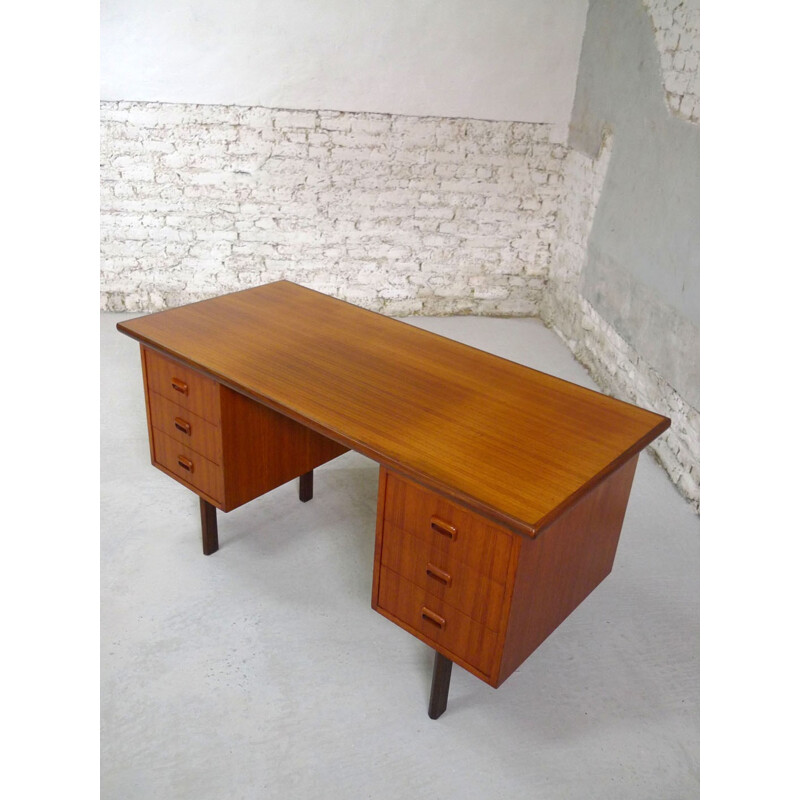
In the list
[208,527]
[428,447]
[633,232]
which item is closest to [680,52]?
[633,232]

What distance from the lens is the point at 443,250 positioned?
16.6 ft

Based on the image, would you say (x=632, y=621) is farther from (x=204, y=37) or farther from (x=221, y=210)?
A: (x=204, y=37)

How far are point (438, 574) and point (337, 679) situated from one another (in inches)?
24.1

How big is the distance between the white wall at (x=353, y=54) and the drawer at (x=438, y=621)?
356 cm

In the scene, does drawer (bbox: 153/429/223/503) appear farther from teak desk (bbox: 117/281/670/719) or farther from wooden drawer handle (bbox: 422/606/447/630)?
wooden drawer handle (bbox: 422/606/447/630)

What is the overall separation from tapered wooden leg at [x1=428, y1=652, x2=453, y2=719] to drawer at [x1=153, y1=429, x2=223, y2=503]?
3.04 ft

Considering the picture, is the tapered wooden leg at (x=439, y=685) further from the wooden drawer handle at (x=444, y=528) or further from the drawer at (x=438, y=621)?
the wooden drawer handle at (x=444, y=528)

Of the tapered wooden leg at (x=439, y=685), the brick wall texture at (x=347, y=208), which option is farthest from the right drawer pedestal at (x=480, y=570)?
the brick wall texture at (x=347, y=208)

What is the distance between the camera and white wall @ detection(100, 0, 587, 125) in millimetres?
4289

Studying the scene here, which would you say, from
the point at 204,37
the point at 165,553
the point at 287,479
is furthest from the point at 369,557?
the point at 204,37

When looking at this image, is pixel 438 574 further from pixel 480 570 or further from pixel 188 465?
pixel 188 465

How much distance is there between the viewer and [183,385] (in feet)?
7.84

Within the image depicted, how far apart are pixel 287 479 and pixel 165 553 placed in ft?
1.76

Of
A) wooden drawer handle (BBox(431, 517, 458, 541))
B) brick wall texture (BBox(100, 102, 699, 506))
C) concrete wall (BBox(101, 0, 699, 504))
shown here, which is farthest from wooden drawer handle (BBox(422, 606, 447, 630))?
brick wall texture (BBox(100, 102, 699, 506))
